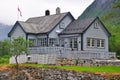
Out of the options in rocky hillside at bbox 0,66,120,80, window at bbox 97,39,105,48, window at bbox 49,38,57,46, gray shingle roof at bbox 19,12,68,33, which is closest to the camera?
rocky hillside at bbox 0,66,120,80

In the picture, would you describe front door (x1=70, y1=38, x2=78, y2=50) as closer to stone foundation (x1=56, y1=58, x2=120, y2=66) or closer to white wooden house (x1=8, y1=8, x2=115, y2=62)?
white wooden house (x1=8, y1=8, x2=115, y2=62)

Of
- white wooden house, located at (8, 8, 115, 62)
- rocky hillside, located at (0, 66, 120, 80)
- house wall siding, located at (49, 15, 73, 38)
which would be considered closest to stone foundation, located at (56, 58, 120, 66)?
white wooden house, located at (8, 8, 115, 62)

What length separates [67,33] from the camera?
6738 centimetres

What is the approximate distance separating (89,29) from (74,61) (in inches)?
404

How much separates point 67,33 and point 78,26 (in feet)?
6.79

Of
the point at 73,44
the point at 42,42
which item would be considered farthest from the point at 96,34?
the point at 42,42

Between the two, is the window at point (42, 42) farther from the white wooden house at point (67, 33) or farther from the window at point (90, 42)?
the window at point (90, 42)

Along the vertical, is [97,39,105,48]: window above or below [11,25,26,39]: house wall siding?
below

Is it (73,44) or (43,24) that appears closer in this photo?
(73,44)

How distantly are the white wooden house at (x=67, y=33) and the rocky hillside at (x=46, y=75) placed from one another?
13420 mm

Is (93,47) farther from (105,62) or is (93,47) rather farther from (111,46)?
(111,46)

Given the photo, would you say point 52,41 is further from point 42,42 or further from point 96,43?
point 96,43

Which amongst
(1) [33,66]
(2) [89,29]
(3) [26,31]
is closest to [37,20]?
(3) [26,31]

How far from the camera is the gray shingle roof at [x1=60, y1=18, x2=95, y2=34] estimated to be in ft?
216
